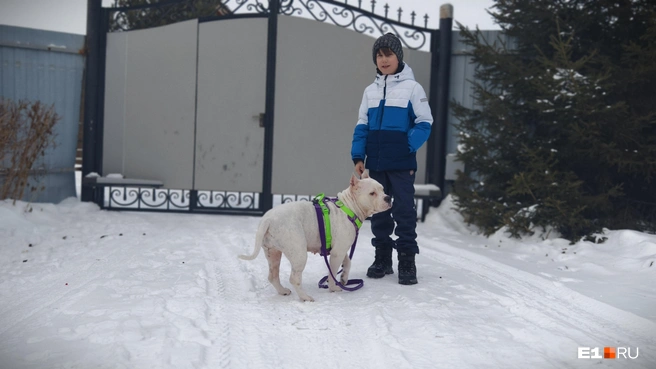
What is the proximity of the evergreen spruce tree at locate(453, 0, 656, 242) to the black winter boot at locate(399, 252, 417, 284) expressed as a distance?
1998 mm

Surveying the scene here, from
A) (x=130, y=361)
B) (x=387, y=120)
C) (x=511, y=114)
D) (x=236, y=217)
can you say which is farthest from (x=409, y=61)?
(x=130, y=361)

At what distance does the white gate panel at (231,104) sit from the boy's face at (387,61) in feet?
11.5

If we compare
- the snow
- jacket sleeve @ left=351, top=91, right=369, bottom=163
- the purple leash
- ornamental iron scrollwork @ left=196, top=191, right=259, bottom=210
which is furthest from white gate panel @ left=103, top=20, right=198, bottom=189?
the purple leash

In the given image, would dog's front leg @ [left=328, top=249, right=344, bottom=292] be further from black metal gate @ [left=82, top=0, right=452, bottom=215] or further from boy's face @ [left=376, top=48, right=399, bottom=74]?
black metal gate @ [left=82, top=0, right=452, bottom=215]

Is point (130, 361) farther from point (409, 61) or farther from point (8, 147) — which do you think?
point (409, 61)

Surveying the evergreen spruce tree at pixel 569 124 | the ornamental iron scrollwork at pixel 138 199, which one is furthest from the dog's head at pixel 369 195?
the ornamental iron scrollwork at pixel 138 199

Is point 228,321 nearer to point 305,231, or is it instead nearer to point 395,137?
point 305,231

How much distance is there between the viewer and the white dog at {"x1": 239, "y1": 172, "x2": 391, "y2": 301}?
3658 millimetres

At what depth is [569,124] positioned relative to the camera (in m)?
5.75

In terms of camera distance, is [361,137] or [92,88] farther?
[92,88]

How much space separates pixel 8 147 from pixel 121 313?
4.74 metres

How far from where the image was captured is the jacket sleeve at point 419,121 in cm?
435

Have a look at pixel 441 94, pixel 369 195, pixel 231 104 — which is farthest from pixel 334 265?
pixel 441 94

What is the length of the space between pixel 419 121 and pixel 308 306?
1.67m
